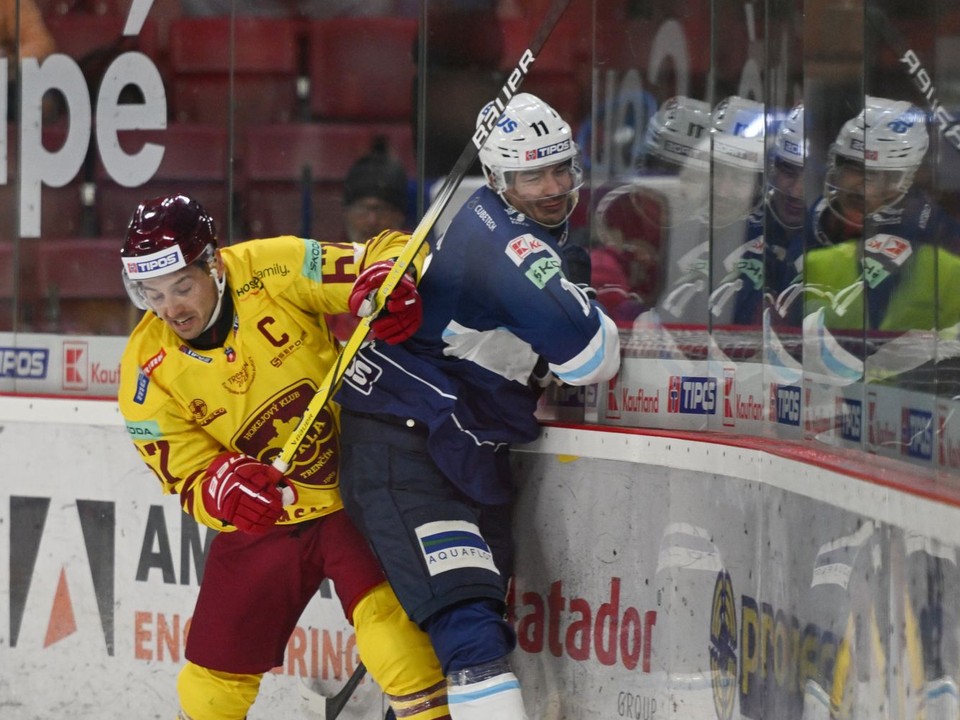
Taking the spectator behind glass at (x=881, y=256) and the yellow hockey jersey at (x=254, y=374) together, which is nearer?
the spectator behind glass at (x=881, y=256)

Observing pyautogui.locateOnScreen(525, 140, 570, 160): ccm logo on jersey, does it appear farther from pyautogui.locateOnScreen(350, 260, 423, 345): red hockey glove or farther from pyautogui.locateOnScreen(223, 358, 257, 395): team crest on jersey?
pyautogui.locateOnScreen(223, 358, 257, 395): team crest on jersey

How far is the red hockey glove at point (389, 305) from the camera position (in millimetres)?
2576

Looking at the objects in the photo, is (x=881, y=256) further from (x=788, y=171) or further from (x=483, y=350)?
(x=483, y=350)

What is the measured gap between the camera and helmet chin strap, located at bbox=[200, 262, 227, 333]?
267cm

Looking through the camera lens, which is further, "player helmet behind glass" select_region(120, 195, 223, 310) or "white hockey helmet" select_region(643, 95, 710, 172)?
"white hockey helmet" select_region(643, 95, 710, 172)

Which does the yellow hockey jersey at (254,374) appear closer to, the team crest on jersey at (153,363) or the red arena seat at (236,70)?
the team crest on jersey at (153,363)

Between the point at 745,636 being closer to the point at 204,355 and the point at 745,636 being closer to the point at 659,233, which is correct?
the point at 659,233

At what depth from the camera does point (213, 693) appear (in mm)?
2764

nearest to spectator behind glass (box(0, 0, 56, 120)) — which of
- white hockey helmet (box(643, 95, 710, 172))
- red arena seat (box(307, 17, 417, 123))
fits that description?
red arena seat (box(307, 17, 417, 123))

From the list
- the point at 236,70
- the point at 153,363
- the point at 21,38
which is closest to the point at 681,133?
the point at 153,363

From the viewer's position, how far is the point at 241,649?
2754 millimetres

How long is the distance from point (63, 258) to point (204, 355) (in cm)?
111

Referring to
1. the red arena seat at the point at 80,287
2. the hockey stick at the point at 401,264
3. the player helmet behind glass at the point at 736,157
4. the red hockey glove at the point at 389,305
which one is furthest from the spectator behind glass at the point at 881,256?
the red arena seat at the point at 80,287

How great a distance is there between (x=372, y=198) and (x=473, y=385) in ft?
2.86
